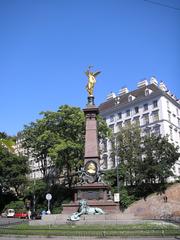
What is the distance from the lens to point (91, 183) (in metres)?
27.9

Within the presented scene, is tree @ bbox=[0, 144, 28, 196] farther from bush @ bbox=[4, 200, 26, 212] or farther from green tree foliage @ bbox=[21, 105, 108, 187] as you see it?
green tree foliage @ bbox=[21, 105, 108, 187]

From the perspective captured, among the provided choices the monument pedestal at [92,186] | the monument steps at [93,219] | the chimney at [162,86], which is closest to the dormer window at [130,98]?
the chimney at [162,86]

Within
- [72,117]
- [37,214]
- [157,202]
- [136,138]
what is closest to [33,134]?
[72,117]

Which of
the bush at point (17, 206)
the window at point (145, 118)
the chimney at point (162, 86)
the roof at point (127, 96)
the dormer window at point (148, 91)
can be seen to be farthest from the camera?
the chimney at point (162, 86)

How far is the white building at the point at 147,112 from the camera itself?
201ft

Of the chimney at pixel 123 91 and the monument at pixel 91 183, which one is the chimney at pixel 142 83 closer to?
the chimney at pixel 123 91

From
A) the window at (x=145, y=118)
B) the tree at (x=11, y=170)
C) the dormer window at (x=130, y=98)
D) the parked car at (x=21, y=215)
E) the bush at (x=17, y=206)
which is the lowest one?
the parked car at (x=21, y=215)

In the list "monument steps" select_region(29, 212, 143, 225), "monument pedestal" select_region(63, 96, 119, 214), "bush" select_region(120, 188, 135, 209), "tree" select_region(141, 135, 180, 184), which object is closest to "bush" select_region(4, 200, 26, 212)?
"bush" select_region(120, 188, 135, 209)

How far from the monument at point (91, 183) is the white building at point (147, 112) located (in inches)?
1167

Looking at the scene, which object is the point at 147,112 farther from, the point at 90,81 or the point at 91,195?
the point at 91,195

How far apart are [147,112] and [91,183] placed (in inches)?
1506

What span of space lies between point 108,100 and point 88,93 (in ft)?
150

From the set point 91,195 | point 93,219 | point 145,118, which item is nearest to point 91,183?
point 91,195

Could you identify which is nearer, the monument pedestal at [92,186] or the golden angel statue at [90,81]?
the monument pedestal at [92,186]
